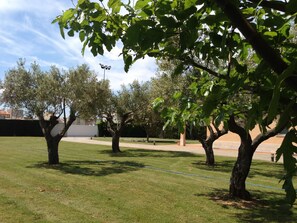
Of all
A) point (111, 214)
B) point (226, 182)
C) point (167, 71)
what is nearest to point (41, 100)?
point (167, 71)

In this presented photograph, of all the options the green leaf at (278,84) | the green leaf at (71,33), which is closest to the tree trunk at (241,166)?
the green leaf at (71,33)

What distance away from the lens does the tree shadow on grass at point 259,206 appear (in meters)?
8.38

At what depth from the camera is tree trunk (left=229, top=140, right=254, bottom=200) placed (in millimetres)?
10250

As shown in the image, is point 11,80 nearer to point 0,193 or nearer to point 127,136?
point 0,193

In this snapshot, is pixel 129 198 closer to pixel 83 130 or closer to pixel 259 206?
pixel 259 206

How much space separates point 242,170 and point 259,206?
1.12 metres

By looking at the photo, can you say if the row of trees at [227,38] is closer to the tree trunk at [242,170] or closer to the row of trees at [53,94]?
the tree trunk at [242,170]

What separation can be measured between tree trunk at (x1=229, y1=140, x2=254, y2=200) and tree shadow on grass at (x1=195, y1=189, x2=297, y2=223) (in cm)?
27

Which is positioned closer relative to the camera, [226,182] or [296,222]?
[296,222]

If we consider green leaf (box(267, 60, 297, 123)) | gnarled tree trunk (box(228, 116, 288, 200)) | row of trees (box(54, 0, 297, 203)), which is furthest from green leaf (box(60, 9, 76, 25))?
gnarled tree trunk (box(228, 116, 288, 200))

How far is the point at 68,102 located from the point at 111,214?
34.8 feet

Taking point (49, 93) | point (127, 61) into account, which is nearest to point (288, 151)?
point (127, 61)

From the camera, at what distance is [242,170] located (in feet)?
33.8

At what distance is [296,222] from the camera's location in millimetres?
8062
